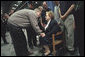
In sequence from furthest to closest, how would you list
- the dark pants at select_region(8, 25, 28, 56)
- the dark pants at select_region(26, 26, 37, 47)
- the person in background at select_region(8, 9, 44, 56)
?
the dark pants at select_region(26, 26, 37, 47)
the dark pants at select_region(8, 25, 28, 56)
the person in background at select_region(8, 9, 44, 56)

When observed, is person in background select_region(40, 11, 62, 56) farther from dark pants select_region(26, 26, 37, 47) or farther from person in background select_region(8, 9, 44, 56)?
dark pants select_region(26, 26, 37, 47)

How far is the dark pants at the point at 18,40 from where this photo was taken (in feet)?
14.5

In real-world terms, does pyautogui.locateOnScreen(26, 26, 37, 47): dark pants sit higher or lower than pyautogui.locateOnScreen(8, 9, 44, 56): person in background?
lower

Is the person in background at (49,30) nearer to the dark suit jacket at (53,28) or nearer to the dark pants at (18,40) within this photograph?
the dark suit jacket at (53,28)

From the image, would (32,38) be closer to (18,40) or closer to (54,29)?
(18,40)

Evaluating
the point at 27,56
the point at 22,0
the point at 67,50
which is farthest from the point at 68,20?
the point at 22,0

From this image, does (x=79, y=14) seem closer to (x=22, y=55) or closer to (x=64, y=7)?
(x=64, y=7)

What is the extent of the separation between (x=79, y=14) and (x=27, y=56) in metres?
1.62

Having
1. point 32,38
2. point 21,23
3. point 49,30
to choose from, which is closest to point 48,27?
point 49,30

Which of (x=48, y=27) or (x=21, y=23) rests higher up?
(x=21, y=23)

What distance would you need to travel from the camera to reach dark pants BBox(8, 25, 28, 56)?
4422 mm

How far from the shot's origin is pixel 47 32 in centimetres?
457

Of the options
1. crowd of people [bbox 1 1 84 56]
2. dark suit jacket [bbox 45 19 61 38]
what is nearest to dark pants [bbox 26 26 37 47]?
crowd of people [bbox 1 1 84 56]

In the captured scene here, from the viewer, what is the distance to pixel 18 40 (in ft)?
14.9
